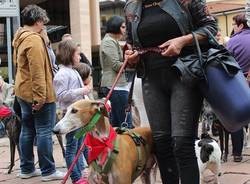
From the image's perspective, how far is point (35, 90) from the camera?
5914 mm

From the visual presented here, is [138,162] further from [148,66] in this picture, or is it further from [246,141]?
[246,141]

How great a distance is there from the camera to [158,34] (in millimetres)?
3846

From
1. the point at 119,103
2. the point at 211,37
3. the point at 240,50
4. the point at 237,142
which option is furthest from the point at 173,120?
the point at 237,142

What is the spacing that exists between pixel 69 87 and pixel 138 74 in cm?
193

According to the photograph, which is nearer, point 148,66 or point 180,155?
point 180,155

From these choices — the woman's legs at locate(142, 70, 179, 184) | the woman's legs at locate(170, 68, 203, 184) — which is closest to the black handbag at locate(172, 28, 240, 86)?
the woman's legs at locate(170, 68, 203, 184)

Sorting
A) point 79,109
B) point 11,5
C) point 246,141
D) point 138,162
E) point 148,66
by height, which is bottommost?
point 246,141

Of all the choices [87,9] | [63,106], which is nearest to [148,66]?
[63,106]

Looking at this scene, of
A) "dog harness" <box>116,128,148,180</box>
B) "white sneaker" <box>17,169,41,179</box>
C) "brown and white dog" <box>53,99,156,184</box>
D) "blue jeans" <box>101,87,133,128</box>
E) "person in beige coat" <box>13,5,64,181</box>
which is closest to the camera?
"brown and white dog" <box>53,99,156,184</box>

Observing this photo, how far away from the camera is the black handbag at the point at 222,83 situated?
3503 millimetres

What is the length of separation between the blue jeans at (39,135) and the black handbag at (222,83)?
9.48 feet

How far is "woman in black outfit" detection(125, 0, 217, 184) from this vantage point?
3.66m

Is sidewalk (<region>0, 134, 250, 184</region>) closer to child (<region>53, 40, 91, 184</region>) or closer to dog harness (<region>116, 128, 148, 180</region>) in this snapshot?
child (<region>53, 40, 91, 184</region>)

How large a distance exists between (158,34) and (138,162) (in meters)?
1.26
